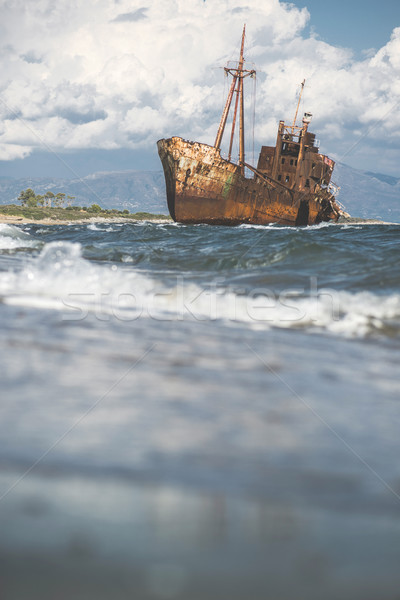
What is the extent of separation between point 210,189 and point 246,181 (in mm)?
3253

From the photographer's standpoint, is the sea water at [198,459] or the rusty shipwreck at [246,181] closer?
the sea water at [198,459]

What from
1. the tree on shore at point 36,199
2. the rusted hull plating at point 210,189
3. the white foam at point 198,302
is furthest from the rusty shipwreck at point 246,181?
the tree on shore at point 36,199

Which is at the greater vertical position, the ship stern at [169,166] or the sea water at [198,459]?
the ship stern at [169,166]

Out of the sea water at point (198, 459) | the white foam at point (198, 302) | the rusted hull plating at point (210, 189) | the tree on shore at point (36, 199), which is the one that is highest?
the tree on shore at point (36, 199)

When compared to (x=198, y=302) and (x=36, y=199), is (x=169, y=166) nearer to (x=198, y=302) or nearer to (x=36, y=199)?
(x=198, y=302)

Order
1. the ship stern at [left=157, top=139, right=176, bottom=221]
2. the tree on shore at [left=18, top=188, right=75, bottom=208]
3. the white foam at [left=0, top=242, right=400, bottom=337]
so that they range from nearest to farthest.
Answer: the white foam at [left=0, top=242, right=400, bottom=337] < the ship stern at [left=157, top=139, right=176, bottom=221] < the tree on shore at [left=18, top=188, right=75, bottom=208]

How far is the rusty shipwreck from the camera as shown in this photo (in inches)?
1399

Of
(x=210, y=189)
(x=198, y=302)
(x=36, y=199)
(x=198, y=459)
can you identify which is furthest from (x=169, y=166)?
(x=36, y=199)

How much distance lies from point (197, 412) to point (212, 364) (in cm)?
107

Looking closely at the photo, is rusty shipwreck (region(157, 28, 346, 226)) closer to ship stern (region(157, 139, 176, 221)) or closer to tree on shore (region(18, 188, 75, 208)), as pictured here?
ship stern (region(157, 139, 176, 221))

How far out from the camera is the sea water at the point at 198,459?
1.46m

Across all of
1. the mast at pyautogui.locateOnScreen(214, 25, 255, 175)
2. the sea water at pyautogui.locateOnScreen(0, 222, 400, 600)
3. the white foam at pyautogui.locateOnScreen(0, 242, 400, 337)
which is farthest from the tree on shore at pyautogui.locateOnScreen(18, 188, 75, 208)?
the sea water at pyautogui.locateOnScreen(0, 222, 400, 600)

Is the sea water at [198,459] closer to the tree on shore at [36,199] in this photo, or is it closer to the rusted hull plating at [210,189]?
the rusted hull plating at [210,189]

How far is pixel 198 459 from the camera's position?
84.7 inches
